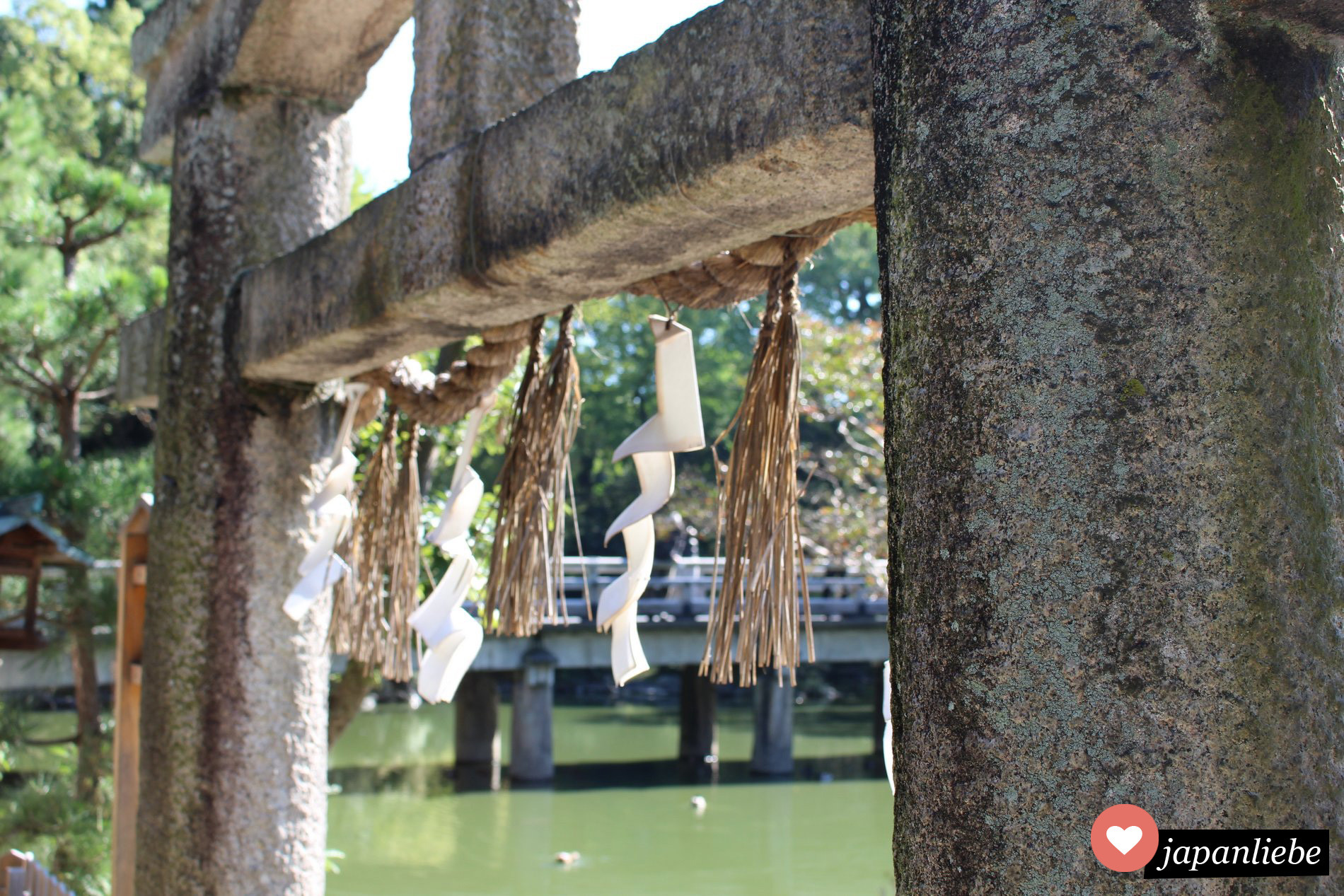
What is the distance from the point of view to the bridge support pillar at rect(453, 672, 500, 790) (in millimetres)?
13742

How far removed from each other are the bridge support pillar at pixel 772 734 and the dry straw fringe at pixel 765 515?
1222 cm

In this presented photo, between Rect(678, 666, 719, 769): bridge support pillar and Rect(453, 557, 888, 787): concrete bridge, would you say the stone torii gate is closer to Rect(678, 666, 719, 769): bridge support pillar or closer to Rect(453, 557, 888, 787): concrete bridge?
Rect(453, 557, 888, 787): concrete bridge

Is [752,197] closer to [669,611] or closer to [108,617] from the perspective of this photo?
[108,617]

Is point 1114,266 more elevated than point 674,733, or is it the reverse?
point 1114,266

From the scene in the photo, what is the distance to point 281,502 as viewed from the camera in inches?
104

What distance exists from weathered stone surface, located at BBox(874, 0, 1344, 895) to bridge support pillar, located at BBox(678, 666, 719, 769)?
14.1m

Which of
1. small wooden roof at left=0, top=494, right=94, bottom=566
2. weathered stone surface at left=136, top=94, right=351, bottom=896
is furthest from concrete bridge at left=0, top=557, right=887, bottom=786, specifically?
weathered stone surface at left=136, top=94, right=351, bottom=896

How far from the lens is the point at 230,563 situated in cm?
256

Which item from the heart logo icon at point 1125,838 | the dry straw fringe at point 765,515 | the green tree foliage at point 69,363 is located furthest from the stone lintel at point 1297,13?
the green tree foliage at point 69,363

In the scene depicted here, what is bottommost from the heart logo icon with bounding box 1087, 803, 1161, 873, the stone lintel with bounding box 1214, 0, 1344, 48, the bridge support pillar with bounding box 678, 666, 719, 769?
the bridge support pillar with bounding box 678, 666, 719, 769

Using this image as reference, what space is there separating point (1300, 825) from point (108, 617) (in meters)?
6.74

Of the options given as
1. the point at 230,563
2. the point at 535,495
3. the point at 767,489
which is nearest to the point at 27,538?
the point at 230,563

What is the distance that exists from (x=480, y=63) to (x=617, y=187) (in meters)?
0.67

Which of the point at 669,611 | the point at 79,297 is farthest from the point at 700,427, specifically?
the point at 669,611
